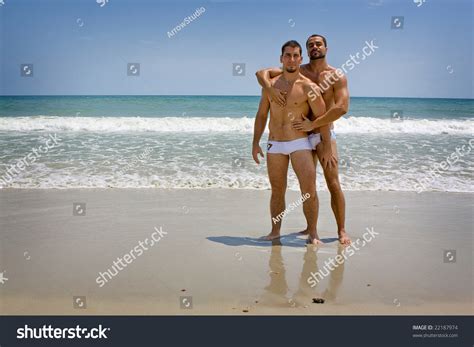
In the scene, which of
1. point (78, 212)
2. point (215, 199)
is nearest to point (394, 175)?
point (215, 199)

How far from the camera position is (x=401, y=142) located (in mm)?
14695

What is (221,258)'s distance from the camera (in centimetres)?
463

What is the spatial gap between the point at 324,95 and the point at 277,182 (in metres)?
0.99

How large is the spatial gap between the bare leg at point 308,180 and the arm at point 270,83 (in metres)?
0.54

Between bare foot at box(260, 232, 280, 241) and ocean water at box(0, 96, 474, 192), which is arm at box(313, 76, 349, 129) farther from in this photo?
ocean water at box(0, 96, 474, 192)

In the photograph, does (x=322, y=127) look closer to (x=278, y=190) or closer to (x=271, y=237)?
(x=278, y=190)

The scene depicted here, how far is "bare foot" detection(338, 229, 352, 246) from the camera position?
5.12m

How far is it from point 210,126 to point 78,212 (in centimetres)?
1415

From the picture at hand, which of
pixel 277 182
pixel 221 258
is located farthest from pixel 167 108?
pixel 221 258

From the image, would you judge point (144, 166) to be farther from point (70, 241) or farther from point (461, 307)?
point (461, 307)

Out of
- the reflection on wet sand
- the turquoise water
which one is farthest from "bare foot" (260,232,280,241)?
the turquoise water

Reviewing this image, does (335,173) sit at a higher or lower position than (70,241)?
higher
